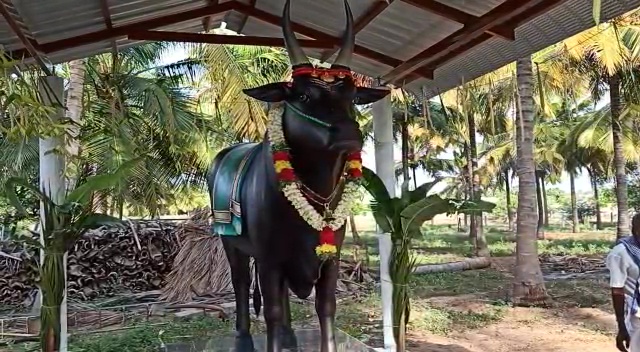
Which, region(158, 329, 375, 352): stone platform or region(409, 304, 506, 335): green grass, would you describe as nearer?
region(158, 329, 375, 352): stone platform

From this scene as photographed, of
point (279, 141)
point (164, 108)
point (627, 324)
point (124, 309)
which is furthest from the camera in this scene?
point (164, 108)

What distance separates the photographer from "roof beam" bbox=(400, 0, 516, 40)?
3576 millimetres

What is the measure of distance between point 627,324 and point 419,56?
221cm

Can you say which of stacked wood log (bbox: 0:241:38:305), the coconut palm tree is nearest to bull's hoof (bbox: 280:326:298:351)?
stacked wood log (bbox: 0:241:38:305)

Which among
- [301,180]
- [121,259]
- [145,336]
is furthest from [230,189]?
[121,259]

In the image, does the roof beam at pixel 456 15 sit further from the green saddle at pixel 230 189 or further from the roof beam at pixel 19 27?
the roof beam at pixel 19 27

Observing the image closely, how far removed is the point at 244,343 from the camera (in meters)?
3.80

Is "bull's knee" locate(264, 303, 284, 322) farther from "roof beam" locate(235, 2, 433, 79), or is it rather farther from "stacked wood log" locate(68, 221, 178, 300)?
"stacked wood log" locate(68, 221, 178, 300)

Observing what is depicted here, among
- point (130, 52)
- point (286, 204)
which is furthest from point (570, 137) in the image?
point (286, 204)

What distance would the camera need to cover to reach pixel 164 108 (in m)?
9.02

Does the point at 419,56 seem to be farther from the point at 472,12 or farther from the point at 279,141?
the point at 279,141

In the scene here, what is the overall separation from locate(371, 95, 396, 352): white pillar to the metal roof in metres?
0.31

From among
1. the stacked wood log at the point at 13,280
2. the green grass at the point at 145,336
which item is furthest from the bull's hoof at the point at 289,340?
the stacked wood log at the point at 13,280

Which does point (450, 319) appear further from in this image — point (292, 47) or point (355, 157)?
point (292, 47)
